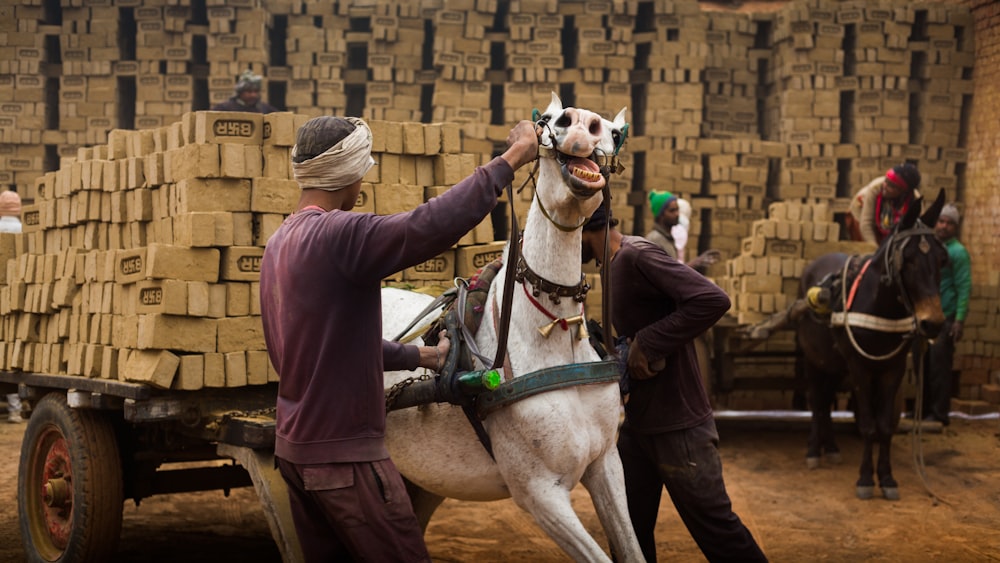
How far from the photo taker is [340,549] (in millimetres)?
3311

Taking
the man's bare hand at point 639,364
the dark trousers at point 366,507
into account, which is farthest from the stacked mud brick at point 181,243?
the dark trousers at point 366,507

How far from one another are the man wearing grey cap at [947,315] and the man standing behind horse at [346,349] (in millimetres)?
9460

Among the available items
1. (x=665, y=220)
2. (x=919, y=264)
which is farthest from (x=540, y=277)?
(x=665, y=220)

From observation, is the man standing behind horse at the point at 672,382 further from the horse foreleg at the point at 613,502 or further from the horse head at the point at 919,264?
the horse head at the point at 919,264

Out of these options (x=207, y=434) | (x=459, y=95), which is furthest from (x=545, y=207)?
(x=459, y=95)

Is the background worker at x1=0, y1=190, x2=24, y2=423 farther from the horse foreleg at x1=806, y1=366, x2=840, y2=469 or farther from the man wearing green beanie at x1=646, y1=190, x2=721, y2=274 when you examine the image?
the horse foreleg at x1=806, y1=366, x2=840, y2=469

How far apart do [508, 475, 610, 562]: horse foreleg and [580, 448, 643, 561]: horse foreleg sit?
0.16 metres

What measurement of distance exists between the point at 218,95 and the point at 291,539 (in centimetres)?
1217

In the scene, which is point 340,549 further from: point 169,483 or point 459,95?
point 459,95

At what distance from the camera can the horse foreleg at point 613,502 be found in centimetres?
398

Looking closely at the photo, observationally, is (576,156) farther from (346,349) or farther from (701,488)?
(701,488)

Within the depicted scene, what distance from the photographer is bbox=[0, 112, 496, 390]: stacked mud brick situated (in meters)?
4.96

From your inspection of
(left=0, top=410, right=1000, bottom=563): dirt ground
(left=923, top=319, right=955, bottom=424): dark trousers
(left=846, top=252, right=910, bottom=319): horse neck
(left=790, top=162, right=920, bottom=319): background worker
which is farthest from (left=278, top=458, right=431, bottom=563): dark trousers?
(left=923, top=319, right=955, bottom=424): dark trousers

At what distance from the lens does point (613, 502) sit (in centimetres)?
403
